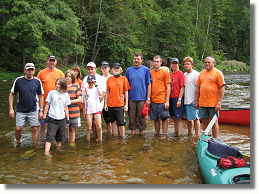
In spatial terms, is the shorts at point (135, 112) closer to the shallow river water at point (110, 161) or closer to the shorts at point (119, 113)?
the shorts at point (119, 113)

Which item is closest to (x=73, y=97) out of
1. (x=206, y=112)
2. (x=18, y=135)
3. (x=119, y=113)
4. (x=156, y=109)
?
(x=119, y=113)

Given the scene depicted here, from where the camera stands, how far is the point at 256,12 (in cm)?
246

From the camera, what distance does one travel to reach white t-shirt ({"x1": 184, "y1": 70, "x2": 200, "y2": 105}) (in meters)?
6.69

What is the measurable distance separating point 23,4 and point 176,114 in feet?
69.0

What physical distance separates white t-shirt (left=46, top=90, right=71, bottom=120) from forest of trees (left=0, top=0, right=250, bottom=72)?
53.2 ft

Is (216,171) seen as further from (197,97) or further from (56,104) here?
(56,104)

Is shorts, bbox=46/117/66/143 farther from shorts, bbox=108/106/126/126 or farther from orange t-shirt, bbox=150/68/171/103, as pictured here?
orange t-shirt, bbox=150/68/171/103

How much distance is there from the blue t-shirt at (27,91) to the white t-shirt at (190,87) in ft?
11.5

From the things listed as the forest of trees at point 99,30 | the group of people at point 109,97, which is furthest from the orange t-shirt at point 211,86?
the forest of trees at point 99,30

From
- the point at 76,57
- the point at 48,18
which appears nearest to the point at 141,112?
the point at 48,18

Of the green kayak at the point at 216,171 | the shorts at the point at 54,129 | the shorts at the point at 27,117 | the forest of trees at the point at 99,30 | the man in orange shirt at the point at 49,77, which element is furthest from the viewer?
the forest of trees at the point at 99,30

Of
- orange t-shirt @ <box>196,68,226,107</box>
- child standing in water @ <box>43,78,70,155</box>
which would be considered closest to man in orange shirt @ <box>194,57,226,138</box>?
orange t-shirt @ <box>196,68,226,107</box>

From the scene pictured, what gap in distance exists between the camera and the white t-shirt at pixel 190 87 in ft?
22.0

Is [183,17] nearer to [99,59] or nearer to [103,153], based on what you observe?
[99,59]
